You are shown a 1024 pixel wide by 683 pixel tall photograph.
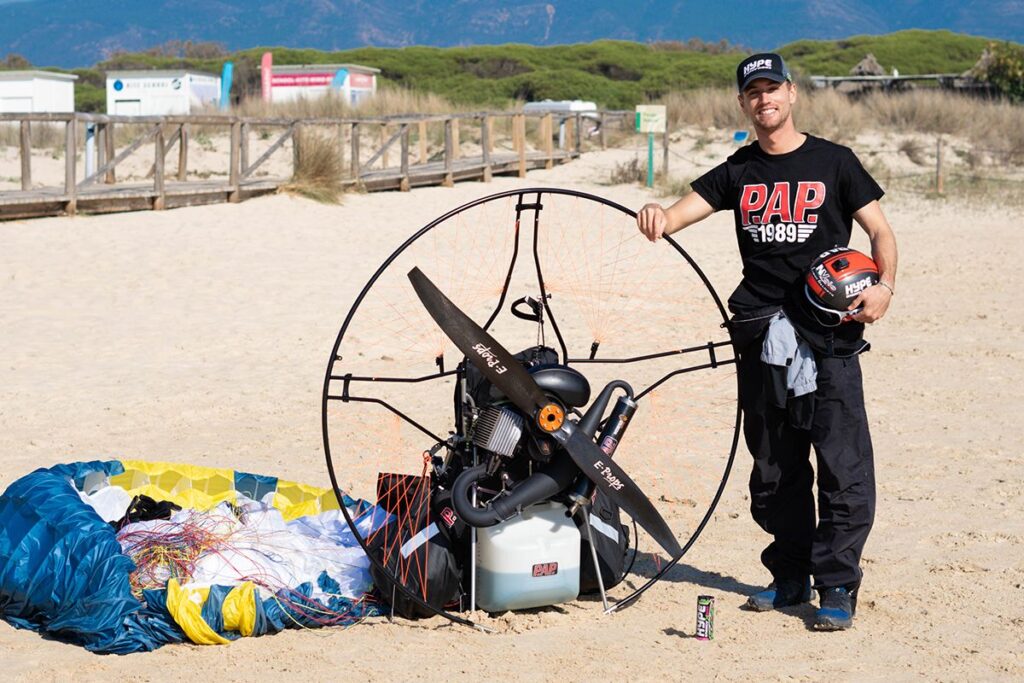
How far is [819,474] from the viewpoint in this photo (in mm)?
4797

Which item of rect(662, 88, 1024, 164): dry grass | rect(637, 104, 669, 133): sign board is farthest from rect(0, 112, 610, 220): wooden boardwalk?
rect(662, 88, 1024, 164): dry grass

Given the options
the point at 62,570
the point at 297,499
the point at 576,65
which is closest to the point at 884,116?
the point at 297,499

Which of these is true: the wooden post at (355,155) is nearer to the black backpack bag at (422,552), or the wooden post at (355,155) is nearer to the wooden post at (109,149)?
the wooden post at (109,149)

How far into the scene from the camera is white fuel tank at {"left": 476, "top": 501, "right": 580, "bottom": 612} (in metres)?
4.77

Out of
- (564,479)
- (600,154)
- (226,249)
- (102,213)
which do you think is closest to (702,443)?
(564,479)

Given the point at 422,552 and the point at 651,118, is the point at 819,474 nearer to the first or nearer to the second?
the point at 422,552

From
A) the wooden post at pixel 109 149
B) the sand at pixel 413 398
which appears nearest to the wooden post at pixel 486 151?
the sand at pixel 413 398

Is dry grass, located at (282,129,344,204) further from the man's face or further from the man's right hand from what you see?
the man's face

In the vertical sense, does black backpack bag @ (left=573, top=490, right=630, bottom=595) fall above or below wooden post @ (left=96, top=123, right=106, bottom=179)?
below

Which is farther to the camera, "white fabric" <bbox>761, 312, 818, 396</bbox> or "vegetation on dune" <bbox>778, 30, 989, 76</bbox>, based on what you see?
"vegetation on dune" <bbox>778, 30, 989, 76</bbox>

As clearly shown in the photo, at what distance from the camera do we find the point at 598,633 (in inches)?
187

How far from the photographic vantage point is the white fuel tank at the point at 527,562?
188 inches

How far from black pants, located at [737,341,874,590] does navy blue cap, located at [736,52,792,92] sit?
91cm

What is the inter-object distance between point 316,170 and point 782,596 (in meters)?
→ 14.2
